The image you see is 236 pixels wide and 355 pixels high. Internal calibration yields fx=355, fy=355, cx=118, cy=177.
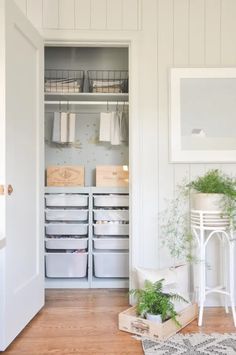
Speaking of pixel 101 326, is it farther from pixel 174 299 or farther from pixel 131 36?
pixel 131 36

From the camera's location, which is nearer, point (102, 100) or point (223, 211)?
point (223, 211)

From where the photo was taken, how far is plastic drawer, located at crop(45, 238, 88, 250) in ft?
10.5

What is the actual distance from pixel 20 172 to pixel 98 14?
54.5 inches

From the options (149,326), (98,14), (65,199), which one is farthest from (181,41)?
(149,326)

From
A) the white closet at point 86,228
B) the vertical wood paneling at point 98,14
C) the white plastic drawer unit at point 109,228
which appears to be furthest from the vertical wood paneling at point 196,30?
the white plastic drawer unit at point 109,228

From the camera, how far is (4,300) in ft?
6.48

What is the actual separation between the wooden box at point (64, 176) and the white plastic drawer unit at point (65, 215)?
10.0 inches

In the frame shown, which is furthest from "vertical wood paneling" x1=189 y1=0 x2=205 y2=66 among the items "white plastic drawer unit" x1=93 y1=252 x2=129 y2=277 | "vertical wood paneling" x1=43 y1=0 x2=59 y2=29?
"white plastic drawer unit" x1=93 y1=252 x2=129 y2=277

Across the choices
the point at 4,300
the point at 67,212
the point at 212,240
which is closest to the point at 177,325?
the point at 212,240

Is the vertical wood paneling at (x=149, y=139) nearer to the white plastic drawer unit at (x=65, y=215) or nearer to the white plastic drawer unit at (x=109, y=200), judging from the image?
the white plastic drawer unit at (x=109, y=200)

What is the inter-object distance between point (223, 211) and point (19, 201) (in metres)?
1.34

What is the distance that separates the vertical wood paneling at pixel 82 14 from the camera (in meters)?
2.71

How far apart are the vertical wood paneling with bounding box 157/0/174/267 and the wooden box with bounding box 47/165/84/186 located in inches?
34.9

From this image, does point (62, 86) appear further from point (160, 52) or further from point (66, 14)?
point (160, 52)
